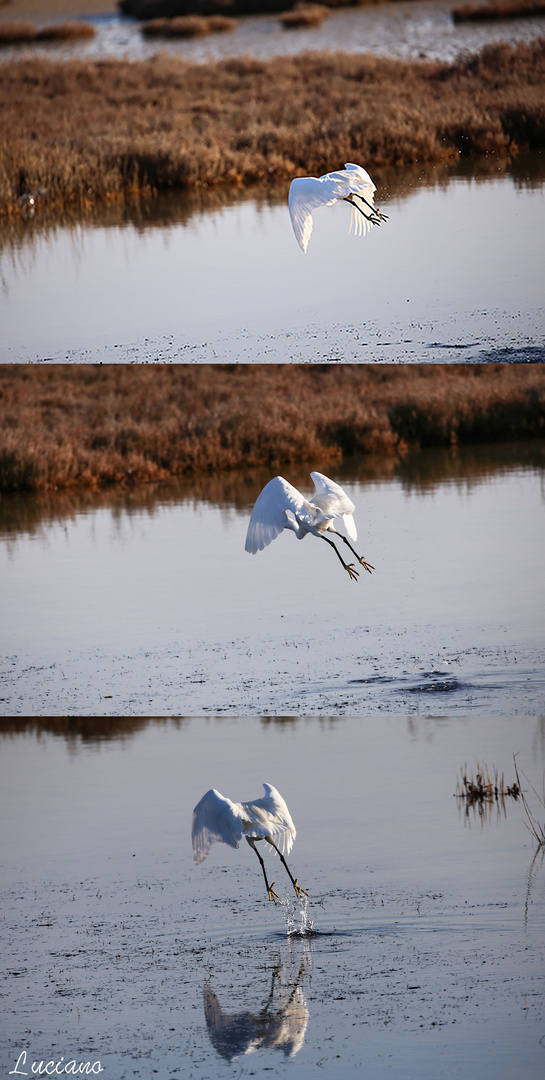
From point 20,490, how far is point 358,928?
5106 mm

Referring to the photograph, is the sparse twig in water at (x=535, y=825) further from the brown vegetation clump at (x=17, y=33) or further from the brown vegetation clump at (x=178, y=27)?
the brown vegetation clump at (x=17, y=33)

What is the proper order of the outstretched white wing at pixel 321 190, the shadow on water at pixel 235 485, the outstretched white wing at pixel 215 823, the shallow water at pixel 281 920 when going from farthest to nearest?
the shadow on water at pixel 235 485 → the shallow water at pixel 281 920 → the outstretched white wing at pixel 215 823 → the outstretched white wing at pixel 321 190

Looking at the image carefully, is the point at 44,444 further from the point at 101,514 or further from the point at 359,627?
the point at 359,627

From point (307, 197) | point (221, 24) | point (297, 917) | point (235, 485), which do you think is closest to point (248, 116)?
point (221, 24)

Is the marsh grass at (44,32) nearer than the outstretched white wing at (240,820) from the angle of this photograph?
Yes

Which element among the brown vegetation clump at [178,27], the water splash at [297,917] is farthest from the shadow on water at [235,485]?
the brown vegetation clump at [178,27]

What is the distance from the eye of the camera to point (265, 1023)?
5590 millimetres

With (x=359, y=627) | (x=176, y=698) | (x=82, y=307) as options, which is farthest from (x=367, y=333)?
(x=176, y=698)

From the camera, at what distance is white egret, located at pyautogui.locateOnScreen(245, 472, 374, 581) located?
3.97 m

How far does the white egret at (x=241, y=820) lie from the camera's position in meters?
4.75

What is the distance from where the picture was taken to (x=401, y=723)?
10.8 metres

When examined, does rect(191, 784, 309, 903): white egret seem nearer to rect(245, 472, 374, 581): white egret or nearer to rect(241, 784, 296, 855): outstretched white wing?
rect(241, 784, 296, 855): outstretched white wing

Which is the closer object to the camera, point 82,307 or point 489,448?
point 82,307

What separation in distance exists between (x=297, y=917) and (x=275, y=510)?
10.9 ft
